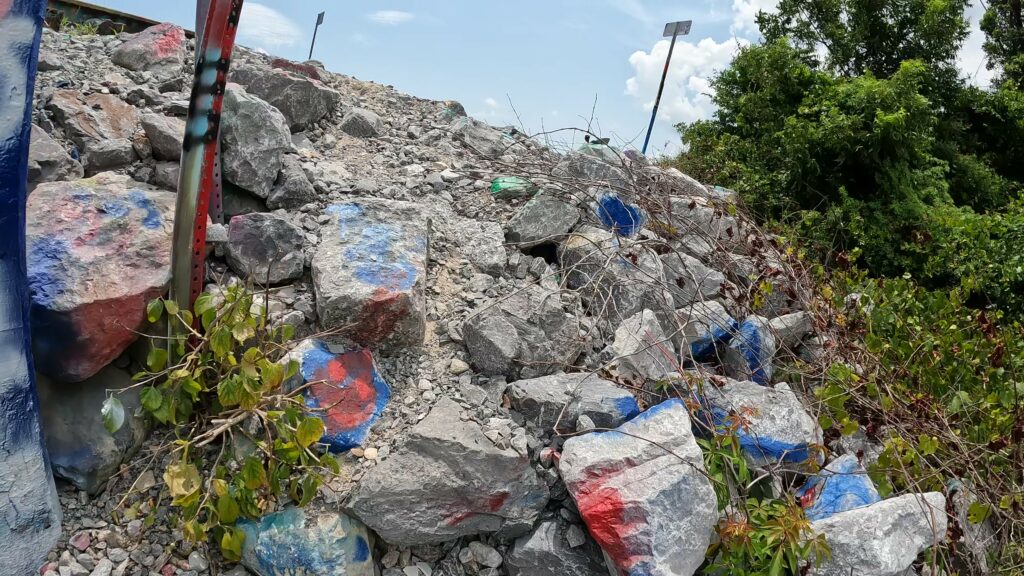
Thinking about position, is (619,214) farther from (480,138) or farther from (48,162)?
(48,162)

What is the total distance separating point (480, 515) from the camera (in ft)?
7.41

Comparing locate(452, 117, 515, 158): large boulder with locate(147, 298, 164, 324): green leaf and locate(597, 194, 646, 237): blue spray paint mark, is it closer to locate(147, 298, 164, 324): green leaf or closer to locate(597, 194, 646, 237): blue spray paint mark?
locate(597, 194, 646, 237): blue spray paint mark

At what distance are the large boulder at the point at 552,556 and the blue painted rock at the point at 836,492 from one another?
2.62 ft

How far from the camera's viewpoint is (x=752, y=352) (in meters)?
3.14

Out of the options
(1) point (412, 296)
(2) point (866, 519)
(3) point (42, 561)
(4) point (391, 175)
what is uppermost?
(4) point (391, 175)

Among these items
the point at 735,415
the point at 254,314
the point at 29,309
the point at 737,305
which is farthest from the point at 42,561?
the point at 737,305

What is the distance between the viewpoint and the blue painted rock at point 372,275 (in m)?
2.51

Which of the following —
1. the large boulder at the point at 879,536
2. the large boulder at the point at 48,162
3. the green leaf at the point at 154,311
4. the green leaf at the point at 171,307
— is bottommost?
the large boulder at the point at 879,536

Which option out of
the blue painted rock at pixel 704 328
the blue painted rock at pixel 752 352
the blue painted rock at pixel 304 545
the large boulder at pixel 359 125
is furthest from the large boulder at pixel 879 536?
the large boulder at pixel 359 125

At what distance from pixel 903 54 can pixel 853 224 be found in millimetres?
3150

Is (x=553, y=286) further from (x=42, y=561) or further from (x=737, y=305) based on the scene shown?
(x=42, y=561)

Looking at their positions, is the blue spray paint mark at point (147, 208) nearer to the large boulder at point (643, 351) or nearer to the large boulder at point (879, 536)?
the large boulder at point (643, 351)

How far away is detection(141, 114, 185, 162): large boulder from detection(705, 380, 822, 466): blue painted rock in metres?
2.44

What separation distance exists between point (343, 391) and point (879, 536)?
1.85 m
